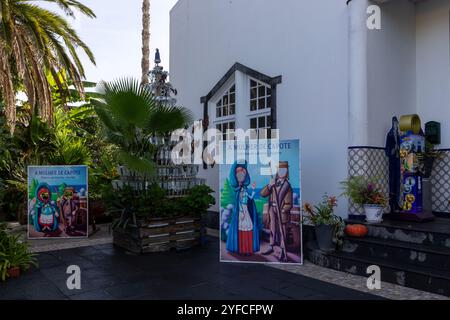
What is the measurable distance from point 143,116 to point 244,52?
3.47 m

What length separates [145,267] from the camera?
19.2 feet

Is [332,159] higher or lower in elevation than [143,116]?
lower

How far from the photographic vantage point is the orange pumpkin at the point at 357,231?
18.8 ft

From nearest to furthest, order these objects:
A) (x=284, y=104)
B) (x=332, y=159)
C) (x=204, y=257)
Answer: (x=204, y=257) → (x=332, y=159) → (x=284, y=104)

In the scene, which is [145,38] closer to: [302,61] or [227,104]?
[227,104]

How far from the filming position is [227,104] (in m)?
9.77

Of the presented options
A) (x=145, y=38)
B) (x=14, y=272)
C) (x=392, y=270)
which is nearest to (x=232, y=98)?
(x=392, y=270)

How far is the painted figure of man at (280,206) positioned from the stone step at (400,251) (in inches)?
35.5

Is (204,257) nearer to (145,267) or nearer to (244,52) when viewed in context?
(145,267)

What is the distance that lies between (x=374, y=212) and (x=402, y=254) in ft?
2.96

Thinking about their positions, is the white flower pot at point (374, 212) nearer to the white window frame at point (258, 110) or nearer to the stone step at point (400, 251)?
the stone step at point (400, 251)

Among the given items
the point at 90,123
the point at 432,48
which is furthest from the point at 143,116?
the point at 90,123

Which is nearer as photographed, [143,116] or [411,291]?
[411,291]
